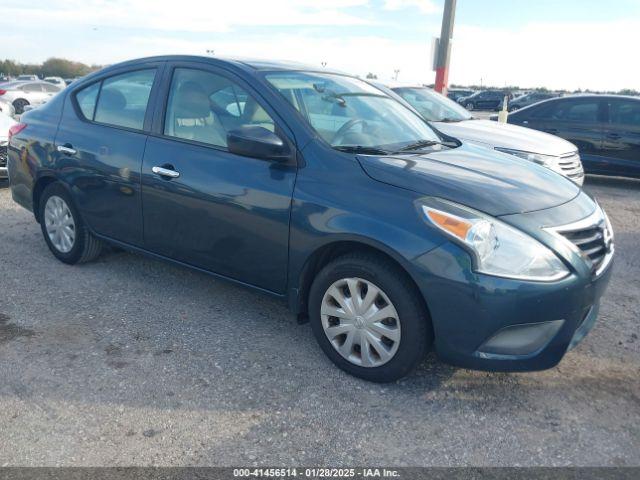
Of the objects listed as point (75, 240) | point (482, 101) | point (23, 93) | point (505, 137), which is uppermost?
point (482, 101)

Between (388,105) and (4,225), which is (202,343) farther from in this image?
(4,225)

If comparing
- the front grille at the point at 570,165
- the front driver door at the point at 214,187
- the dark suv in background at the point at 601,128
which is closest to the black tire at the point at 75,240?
the front driver door at the point at 214,187

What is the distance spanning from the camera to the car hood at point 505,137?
22.3 feet

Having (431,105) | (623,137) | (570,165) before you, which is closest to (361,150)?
(570,165)

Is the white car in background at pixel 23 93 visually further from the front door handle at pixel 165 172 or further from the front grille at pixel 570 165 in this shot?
the front door handle at pixel 165 172

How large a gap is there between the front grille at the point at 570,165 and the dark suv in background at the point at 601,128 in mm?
1953

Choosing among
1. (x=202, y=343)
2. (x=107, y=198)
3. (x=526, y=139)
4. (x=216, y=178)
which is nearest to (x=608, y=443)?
(x=202, y=343)

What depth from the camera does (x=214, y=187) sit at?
139 inches

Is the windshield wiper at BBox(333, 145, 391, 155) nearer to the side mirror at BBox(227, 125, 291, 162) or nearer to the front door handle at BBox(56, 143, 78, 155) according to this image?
the side mirror at BBox(227, 125, 291, 162)

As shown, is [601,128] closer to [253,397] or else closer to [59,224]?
[59,224]

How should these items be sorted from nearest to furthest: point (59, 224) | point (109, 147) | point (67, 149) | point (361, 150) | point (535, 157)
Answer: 1. point (361, 150)
2. point (109, 147)
3. point (67, 149)
4. point (59, 224)
5. point (535, 157)

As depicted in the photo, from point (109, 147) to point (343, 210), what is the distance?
204cm

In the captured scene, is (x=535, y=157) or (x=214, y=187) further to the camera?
(x=535, y=157)

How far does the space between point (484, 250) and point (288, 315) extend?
172 cm
